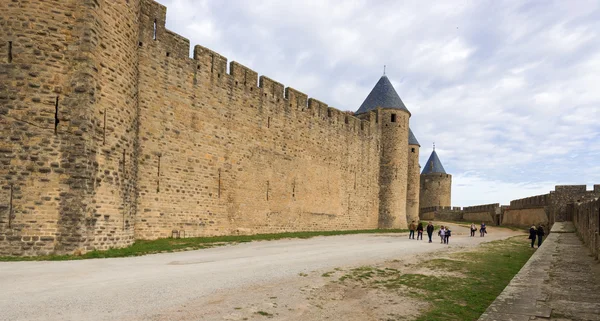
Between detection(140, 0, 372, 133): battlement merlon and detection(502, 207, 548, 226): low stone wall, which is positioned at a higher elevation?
detection(140, 0, 372, 133): battlement merlon

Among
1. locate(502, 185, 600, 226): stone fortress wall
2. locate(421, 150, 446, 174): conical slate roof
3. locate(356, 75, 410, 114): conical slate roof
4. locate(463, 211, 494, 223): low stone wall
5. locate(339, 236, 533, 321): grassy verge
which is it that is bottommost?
locate(463, 211, 494, 223): low stone wall

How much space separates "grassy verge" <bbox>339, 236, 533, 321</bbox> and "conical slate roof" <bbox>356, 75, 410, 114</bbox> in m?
20.1

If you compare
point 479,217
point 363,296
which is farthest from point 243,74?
point 479,217

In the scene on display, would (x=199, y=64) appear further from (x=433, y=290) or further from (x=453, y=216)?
(x=453, y=216)

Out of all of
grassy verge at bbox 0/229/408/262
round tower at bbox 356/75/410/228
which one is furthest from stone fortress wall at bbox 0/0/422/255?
round tower at bbox 356/75/410/228

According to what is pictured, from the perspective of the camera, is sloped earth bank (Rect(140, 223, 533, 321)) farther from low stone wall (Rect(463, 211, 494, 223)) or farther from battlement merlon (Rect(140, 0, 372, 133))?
low stone wall (Rect(463, 211, 494, 223))

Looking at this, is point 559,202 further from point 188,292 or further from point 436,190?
point 436,190

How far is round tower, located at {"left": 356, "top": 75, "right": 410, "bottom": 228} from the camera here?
29.5 metres

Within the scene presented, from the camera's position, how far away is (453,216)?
44.3 m

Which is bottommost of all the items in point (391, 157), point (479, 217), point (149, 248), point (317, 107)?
point (479, 217)

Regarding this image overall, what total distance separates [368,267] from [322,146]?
15.3m

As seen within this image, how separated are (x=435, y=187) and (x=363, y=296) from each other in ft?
151

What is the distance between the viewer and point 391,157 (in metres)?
29.6

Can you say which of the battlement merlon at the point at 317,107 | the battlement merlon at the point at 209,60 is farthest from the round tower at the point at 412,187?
the battlement merlon at the point at 209,60
